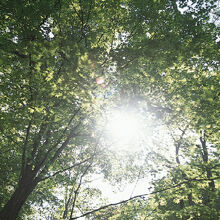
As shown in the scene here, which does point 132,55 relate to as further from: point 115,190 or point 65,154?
point 115,190

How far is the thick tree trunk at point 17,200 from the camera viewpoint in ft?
19.7

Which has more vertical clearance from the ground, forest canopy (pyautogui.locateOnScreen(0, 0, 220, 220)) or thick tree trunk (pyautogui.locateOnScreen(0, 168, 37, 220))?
forest canopy (pyautogui.locateOnScreen(0, 0, 220, 220))

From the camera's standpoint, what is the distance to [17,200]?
20.3 feet

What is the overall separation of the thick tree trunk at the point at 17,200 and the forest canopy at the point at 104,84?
35 mm

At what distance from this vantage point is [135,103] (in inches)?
405

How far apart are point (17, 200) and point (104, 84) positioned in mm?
5683

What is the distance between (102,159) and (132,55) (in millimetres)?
7677

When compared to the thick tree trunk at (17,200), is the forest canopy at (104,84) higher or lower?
higher

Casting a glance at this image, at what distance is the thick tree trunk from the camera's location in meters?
6.01

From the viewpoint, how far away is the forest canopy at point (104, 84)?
17.2ft

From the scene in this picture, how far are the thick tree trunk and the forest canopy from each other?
4 centimetres

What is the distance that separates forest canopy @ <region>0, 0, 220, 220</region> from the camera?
17.2ft

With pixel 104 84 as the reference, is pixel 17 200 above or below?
below

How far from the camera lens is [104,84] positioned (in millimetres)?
6824
